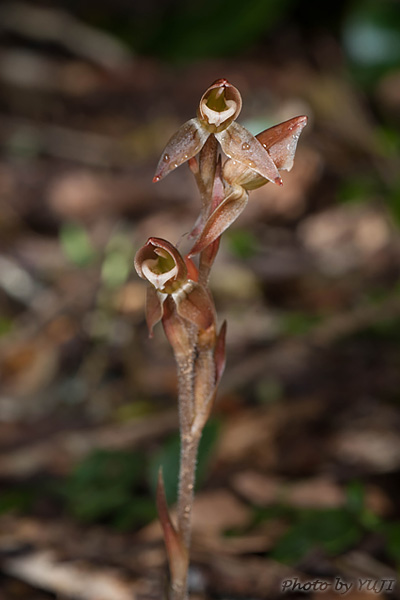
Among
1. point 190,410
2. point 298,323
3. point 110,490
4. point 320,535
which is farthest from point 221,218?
point 298,323

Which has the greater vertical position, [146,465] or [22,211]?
[22,211]

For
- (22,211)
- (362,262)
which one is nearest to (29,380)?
(22,211)

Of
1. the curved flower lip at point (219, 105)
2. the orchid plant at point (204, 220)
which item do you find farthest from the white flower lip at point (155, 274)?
the curved flower lip at point (219, 105)

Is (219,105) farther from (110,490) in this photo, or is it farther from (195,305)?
(110,490)

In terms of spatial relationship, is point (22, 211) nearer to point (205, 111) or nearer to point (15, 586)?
point (15, 586)

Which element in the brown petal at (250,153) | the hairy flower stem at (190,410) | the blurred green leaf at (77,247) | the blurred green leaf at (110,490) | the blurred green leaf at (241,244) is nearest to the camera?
the brown petal at (250,153)

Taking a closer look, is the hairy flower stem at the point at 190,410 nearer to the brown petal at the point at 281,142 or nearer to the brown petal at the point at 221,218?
the brown petal at the point at 221,218

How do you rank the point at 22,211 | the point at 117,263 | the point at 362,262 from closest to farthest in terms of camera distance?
the point at 117,263, the point at 362,262, the point at 22,211
